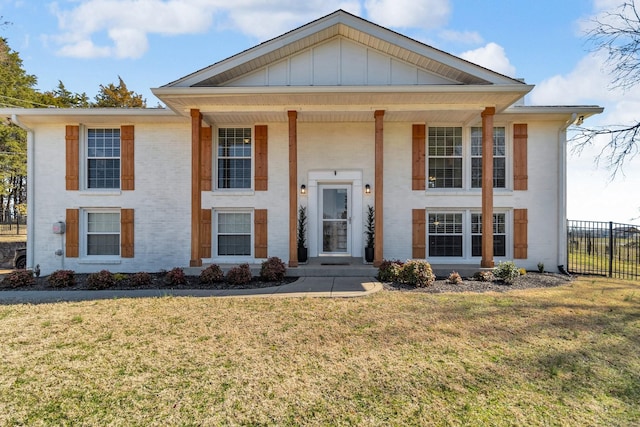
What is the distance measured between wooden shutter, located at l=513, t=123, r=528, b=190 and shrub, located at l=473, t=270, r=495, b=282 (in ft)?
10.6

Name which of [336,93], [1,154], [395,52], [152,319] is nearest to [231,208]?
[336,93]

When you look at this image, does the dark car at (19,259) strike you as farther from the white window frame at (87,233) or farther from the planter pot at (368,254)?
the planter pot at (368,254)

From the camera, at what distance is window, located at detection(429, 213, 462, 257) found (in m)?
10.4

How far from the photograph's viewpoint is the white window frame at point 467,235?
10.2 metres

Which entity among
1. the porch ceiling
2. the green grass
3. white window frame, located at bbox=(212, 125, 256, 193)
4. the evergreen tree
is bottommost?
the green grass

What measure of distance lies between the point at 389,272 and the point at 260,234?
162 inches

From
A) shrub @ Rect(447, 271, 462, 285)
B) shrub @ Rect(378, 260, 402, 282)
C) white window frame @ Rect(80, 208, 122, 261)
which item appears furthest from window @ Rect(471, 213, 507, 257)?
white window frame @ Rect(80, 208, 122, 261)

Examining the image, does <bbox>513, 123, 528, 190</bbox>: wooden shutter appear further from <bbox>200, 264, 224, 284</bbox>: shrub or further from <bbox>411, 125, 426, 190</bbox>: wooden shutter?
<bbox>200, 264, 224, 284</bbox>: shrub

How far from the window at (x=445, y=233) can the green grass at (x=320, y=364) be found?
13.7 ft

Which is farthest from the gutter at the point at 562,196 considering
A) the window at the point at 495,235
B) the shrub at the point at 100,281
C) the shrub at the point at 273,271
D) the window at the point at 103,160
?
the window at the point at 103,160

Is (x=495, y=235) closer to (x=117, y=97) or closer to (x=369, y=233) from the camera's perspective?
(x=369, y=233)

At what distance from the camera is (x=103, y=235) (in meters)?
10.5

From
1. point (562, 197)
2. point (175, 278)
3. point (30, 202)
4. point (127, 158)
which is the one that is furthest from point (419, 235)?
point (30, 202)

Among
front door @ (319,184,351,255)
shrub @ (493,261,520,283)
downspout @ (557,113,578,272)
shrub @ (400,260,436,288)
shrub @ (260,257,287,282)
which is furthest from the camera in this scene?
front door @ (319,184,351,255)
